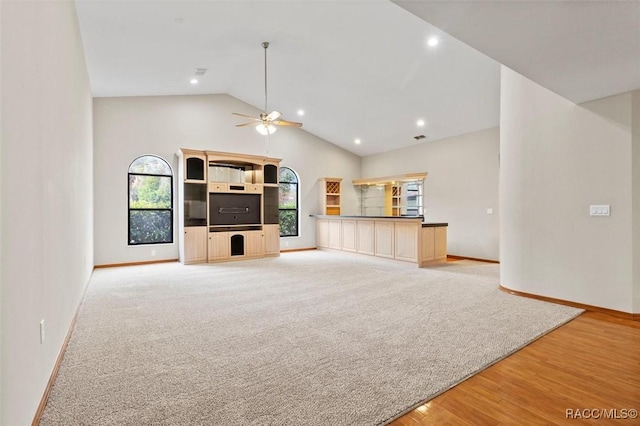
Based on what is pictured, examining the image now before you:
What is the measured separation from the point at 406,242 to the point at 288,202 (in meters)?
3.76

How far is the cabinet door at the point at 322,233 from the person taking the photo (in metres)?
9.48

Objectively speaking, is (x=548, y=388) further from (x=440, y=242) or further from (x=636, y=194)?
(x=440, y=242)

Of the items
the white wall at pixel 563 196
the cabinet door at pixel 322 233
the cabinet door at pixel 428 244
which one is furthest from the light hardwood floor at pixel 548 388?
the cabinet door at pixel 322 233

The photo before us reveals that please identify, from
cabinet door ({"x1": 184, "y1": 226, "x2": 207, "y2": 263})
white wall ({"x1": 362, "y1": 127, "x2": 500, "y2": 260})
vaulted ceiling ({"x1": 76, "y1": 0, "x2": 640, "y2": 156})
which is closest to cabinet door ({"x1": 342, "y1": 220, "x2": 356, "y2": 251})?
white wall ({"x1": 362, "y1": 127, "x2": 500, "y2": 260})

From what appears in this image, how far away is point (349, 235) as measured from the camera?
340 inches

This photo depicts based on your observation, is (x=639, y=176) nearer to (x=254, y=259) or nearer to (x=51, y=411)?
(x=51, y=411)

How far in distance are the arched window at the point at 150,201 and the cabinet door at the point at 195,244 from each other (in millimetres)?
746

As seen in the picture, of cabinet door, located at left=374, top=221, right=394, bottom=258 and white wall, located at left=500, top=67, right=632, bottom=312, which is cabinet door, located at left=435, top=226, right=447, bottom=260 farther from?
white wall, located at left=500, top=67, right=632, bottom=312

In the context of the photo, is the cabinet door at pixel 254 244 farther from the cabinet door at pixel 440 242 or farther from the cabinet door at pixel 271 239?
the cabinet door at pixel 440 242

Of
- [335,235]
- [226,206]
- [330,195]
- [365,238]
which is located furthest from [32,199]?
[330,195]

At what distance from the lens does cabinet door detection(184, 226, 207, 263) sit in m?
7.05

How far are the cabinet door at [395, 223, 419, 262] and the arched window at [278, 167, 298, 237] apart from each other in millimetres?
3299
